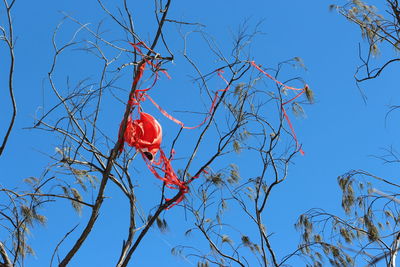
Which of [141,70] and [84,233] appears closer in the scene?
[84,233]

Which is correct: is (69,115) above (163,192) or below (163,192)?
above

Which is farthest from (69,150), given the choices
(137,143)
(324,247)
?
(324,247)

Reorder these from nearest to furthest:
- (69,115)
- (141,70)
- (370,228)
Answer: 1. (141,70)
2. (69,115)
3. (370,228)

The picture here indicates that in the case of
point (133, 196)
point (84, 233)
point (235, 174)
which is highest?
point (235, 174)

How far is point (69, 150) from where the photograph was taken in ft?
8.06

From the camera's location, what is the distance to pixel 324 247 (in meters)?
3.03

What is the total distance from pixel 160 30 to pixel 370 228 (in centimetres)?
149

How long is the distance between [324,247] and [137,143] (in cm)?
129

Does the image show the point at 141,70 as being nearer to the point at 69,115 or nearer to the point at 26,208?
the point at 69,115

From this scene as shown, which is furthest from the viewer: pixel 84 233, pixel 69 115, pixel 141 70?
pixel 69 115

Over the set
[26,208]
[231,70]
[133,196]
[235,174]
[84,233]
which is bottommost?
[84,233]

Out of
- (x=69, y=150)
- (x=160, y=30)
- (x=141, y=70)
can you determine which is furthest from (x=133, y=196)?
(x=160, y=30)

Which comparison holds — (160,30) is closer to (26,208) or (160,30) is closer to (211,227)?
(26,208)

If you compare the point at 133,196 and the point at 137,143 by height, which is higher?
the point at 137,143
